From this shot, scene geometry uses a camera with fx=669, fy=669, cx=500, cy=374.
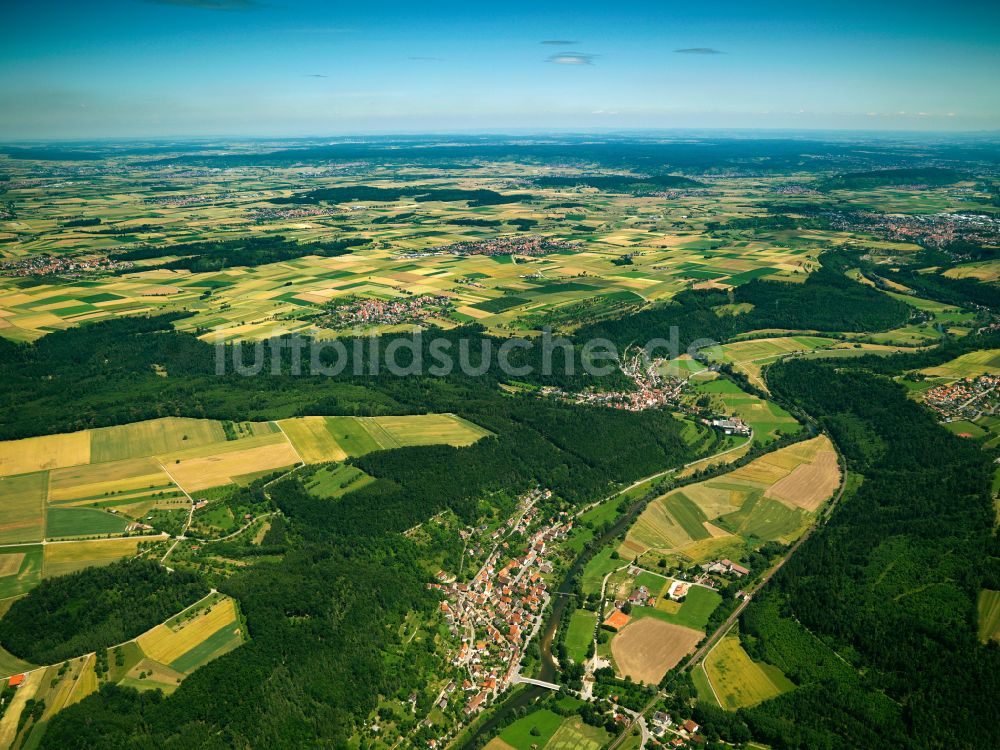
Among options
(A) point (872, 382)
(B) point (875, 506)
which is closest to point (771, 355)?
(A) point (872, 382)

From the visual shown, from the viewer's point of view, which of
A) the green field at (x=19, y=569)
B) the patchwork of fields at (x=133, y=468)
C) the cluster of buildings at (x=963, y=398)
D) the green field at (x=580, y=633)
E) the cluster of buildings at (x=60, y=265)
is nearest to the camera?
the green field at (x=580, y=633)

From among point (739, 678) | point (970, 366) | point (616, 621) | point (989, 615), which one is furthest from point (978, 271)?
point (616, 621)

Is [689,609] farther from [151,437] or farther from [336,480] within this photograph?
[151,437]

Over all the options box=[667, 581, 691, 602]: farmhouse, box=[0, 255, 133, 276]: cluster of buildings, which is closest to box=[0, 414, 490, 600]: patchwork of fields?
box=[667, 581, 691, 602]: farmhouse

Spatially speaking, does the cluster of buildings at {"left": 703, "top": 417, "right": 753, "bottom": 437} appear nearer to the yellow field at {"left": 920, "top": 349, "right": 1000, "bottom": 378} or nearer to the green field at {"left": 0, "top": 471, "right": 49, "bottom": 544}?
the yellow field at {"left": 920, "top": 349, "right": 1000, "bottom": 378}

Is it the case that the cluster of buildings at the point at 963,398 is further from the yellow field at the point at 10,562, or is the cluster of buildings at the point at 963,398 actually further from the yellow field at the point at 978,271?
the yellow field at the point at 10,562

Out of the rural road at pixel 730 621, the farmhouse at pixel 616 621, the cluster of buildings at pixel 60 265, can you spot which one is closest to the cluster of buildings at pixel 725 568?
the rural road at pixel 730 621

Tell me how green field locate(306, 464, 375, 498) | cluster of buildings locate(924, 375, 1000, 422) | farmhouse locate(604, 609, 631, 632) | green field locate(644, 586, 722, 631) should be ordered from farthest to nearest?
cluster of buildings locate(924, 375, 1000, 422)
green field locate(306, 464, 375, 498)
green field locate(644, 586, 722, 631)
farmhouse locate(604, 609, 631, 632)
